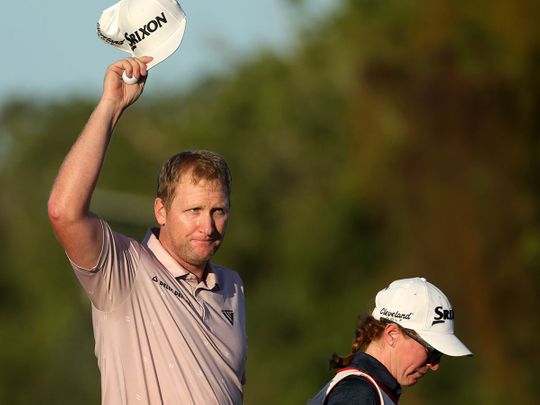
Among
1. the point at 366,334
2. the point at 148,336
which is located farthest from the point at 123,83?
the point at 366,334

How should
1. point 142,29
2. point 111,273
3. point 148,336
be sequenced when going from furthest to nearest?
point 142,29, point 148,336, point 111,273

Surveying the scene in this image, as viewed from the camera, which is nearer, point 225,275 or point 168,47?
point 168,47

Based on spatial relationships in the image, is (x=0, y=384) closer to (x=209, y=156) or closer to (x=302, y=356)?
(x=302, y=356)

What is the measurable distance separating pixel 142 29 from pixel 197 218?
851 mm

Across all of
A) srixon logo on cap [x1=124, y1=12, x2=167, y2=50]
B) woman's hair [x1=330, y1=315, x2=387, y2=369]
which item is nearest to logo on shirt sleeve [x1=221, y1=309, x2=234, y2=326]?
woman's hair [x1=330, y1=315, x2=387, y2=369]

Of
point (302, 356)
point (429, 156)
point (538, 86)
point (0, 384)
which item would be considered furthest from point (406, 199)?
point (0, 384)

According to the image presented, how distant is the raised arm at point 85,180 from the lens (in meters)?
6.37

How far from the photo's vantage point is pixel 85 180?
638 centimetres

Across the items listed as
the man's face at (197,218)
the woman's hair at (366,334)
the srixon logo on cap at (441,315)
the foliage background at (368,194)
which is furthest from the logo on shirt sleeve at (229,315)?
the foliage background at (368,194)

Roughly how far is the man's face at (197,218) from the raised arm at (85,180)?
1.69 ft

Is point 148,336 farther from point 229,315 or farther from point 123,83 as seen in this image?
point 123,83

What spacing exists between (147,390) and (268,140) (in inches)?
1450

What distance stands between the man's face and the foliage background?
18.4 m

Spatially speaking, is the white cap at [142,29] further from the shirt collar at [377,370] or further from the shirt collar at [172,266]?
the shirt collar at [377,370]
